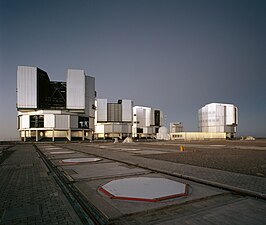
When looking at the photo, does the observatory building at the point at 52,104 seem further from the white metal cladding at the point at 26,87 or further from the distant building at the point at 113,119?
the distant building at the point at 113,119

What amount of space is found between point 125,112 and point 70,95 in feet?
106

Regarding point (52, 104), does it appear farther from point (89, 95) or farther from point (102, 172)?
point (102, 172)

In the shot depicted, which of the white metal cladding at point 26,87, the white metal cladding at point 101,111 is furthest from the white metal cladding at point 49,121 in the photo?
the white metal cladding at point 101,111

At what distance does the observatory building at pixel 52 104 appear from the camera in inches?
2398

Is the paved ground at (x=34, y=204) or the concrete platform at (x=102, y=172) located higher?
the paved ground at (x=34, y=204)

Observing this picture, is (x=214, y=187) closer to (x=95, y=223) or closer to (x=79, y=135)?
(x=95, y=223)

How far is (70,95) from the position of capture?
65.4 metres

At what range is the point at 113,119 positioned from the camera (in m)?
89.8

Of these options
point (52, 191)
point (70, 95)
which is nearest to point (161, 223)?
point (52, 191)

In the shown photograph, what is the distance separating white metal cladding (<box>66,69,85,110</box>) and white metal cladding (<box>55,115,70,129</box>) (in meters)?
3.98

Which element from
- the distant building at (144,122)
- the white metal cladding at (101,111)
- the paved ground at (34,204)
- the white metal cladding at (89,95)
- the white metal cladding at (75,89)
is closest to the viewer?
the paved ground at (34,204)

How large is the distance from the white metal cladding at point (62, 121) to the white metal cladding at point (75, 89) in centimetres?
398

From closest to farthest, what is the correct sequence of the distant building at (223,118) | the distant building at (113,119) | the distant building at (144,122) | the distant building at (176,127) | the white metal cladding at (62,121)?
the white metal cladding at (62,121)
the distant building at (113,119)
the distant building at (223,118)
the distant building at (144,122)
the distant building at (176,127)

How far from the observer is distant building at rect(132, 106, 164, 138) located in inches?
3841
